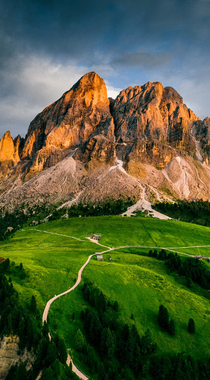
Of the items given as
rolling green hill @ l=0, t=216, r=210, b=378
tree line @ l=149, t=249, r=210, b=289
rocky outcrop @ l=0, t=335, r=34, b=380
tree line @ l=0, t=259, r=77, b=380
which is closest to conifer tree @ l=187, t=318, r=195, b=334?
rolling green hill @ l=0, t=216, r=210, b=378

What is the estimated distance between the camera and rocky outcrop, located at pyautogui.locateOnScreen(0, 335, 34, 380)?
24719mm

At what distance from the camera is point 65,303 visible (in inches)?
1411

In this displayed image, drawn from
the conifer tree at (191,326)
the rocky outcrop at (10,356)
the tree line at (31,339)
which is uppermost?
the tree line at (31,339)

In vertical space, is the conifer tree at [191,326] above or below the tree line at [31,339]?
below

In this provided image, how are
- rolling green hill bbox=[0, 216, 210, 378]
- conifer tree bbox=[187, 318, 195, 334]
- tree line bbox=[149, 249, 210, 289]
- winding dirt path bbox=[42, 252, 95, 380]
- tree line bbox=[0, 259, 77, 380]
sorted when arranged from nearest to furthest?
tree line bbox=[0, 259, 77, 380]
winding dirt path bbox=[42, 252, 95, 380]
rolling green hill bbox=[0, 216, 210, 378]
conifer tree bbox=[187, 318, 195, 334]
tree line bbox=[149, 249, 210, 289]

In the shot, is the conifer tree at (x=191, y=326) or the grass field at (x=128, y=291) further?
the conifer tree at (x=191, y=326)

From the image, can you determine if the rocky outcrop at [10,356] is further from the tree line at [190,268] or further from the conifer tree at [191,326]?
the tree line at [190,268]

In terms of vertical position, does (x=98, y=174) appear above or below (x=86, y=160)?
below

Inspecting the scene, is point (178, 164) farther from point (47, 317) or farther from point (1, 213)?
point (47, 317)

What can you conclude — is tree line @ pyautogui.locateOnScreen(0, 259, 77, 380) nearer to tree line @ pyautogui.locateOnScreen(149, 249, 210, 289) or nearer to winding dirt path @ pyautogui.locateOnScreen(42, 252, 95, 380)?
winding dirt path @ pyautogui.locateOnScreen(42, 252, 95, 380)

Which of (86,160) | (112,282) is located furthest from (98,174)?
(112,282)

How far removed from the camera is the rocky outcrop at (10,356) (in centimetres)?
2472

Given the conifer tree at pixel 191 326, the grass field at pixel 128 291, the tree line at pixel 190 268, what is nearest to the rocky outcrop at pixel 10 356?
the grass field at pixel 128 291

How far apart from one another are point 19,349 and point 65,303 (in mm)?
10656
